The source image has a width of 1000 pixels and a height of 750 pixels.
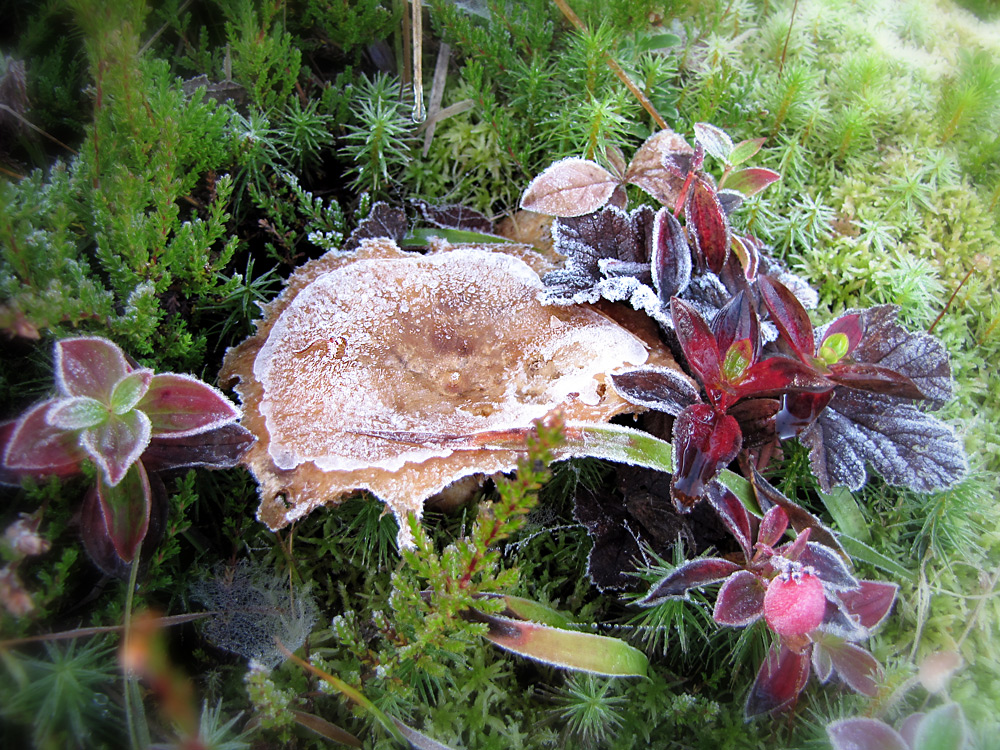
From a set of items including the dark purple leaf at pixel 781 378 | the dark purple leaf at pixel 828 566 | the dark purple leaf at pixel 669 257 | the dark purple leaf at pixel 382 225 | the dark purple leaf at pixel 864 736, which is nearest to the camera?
the dark purple leaf at pixel 864 736

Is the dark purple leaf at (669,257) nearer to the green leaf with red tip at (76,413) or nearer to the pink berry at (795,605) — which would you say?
the pink berry at (795,605)

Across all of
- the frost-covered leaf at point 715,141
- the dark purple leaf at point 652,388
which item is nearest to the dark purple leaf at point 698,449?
the dark purple leaf at point 652,388

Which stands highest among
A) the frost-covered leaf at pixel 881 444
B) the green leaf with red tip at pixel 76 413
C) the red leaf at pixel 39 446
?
the frost-covered leaf at pixel 881 444

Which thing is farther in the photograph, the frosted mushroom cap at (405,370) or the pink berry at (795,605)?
the frosted mushroom cap at (405,370)

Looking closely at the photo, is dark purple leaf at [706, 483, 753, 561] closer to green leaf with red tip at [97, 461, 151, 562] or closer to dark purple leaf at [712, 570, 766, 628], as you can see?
dark purple leaf at [712, 570, 766, 628]

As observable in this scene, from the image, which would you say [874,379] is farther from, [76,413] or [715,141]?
[76,413]

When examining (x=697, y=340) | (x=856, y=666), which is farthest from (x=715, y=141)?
(x=856, y=666)

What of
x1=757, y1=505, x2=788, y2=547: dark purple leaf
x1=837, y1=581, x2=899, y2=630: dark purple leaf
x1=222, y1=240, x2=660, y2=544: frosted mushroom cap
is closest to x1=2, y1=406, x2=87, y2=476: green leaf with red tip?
x1=222, y1=240, x2=660, y2=544: frosted mushroom cap
